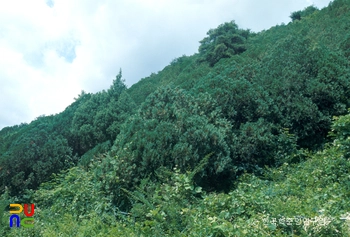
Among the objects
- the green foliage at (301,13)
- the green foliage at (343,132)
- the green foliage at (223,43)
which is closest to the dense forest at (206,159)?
the green foliage at (343,132)

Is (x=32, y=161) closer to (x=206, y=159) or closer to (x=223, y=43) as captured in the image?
(x=206, y=159)

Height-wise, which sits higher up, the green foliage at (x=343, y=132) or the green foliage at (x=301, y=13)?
the green foliage at (x=301, y=13)

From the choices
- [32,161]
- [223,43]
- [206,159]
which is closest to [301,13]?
[223,43]

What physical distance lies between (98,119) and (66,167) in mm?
1768

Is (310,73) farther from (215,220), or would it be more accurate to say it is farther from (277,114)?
(215,220)

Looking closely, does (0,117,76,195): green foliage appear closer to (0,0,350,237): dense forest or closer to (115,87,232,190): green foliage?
(0,0,350,237): dense forest

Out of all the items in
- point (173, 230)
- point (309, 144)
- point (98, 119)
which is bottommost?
point (173, 230)

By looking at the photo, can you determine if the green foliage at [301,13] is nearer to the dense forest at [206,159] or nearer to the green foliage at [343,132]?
the dense forest at [206,159]

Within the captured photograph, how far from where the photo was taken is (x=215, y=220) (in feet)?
17.5

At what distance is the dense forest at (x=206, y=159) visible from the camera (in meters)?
5.85

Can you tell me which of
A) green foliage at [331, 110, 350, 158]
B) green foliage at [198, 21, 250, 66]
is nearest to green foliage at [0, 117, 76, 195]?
green foliage at [331, 110, 350, 158]

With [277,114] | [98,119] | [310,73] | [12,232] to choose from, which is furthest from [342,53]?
[12,232]

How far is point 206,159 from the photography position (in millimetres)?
7434

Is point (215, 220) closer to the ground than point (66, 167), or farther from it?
closer to the ground
